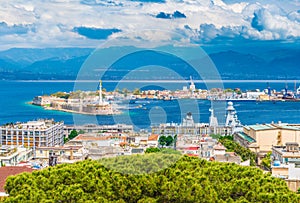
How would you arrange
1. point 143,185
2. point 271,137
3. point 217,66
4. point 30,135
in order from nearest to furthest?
point 143,185, point 271,137, point 30,135, point 217,66

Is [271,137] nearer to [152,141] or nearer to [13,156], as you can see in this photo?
[152,141]

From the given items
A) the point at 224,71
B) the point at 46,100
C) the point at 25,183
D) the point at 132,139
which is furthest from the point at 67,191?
the point at 224,71

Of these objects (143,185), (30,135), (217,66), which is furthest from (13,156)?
(217,66)

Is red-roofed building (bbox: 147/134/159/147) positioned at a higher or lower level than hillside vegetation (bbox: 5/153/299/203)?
higher

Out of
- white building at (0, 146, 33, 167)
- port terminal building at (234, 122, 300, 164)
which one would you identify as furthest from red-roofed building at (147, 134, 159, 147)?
white building at (0, 146, 33, 167)

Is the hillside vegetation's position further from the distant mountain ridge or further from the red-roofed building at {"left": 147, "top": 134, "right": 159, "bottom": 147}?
the distant mountain ridge

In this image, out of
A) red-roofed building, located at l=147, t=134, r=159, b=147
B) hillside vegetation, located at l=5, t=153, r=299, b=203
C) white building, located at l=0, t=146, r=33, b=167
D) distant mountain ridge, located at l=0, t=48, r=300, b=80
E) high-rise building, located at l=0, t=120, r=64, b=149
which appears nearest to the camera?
hillside vegetation, located at l=5, t=153, r=299, b=203

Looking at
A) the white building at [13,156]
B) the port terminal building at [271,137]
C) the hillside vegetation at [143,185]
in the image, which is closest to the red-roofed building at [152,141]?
the port terminal building at [271,137]

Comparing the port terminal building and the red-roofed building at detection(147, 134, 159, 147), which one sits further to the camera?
the port terminal building
